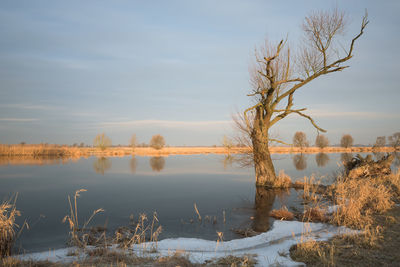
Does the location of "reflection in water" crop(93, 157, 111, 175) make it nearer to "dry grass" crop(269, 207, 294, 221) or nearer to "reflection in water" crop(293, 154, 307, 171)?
"dry grass" crop(269, 207, 294, 221)

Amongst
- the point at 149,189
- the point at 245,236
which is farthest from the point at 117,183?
the point at 245,236

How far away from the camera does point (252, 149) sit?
48.7 feet

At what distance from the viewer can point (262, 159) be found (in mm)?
14008

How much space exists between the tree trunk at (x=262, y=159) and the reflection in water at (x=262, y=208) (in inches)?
18.8

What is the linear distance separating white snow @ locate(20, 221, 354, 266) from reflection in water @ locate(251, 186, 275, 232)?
559 mm

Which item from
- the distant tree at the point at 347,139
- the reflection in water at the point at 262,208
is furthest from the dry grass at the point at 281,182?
the distant tree at the point at 347,139

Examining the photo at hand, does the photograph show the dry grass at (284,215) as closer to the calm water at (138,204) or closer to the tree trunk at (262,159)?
the calm water at (138,204)

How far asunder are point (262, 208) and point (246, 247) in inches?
187

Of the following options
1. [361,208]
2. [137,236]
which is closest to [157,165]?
[361,208]

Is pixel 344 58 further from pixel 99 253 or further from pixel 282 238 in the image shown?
pixel 99 253

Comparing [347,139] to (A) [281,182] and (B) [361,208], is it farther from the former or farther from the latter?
(B) [361,208]

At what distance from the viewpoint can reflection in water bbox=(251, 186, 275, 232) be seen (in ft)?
26.3

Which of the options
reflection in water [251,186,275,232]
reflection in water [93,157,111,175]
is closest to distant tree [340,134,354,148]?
reflection in water [93,157,111,175]

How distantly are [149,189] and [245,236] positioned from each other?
9.91m
